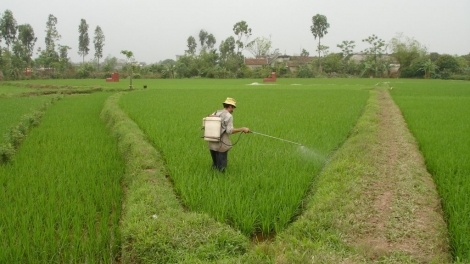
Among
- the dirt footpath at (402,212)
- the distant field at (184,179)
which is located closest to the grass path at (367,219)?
the dirt footpath at (402,212)

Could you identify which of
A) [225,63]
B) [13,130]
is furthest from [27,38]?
[13,130]

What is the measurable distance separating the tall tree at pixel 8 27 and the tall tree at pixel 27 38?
57cm

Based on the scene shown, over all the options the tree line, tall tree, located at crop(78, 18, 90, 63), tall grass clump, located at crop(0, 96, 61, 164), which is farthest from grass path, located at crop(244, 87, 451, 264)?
tall tree, located at crop(78, 18, 90, 63)

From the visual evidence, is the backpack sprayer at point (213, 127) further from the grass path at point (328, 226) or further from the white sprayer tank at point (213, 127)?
the grass path at point (328, 226)

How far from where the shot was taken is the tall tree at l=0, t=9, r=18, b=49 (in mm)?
38406

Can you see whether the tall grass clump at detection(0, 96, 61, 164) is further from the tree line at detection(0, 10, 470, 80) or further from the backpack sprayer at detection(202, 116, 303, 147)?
the tree line at detection(0, 10, 470, 80)

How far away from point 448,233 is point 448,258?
34 centimetres

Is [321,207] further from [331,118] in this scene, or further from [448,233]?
[331,118]

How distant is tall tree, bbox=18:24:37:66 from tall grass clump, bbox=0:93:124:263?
1565 inches

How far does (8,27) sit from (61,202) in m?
43.7

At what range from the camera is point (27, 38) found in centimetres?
4016

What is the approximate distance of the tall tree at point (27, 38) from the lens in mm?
39656

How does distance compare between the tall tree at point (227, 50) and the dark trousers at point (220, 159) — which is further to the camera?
the tall tree at point (227, 50)

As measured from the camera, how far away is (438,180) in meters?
3.99
